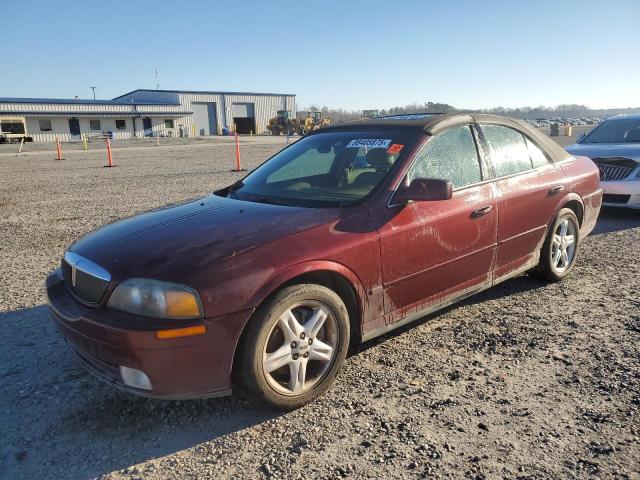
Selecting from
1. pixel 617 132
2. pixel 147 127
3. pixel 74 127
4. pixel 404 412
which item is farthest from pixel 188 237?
pixel 147 127

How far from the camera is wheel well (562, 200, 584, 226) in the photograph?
474 centimetres

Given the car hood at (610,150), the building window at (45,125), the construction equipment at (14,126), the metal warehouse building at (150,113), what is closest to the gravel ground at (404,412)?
the car hood at (610,150)

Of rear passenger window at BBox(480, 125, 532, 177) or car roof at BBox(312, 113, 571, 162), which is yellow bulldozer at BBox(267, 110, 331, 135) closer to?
car roof at BBox(312, 113, 571, 162)

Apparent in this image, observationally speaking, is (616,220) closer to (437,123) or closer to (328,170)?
(437,123)

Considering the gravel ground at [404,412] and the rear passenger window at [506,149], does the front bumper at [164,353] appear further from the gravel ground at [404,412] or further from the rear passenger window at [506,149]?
the rear passenger window at [506,149]

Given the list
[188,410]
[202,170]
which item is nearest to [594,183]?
[188,410]

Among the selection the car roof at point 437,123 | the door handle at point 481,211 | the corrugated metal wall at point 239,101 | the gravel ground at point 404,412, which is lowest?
the gravel ground at point 404,412

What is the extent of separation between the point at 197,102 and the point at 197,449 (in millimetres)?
70577

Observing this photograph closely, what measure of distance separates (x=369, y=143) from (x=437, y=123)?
52cm

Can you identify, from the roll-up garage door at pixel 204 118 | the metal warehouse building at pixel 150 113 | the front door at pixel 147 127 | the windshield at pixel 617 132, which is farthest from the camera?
the roll-up garage door at pixel 204 118

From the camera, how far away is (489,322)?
3.93m

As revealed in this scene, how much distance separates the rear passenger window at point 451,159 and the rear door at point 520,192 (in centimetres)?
23

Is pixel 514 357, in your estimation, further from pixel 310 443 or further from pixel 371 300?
pixel 310 443

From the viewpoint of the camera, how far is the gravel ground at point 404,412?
237 cm
